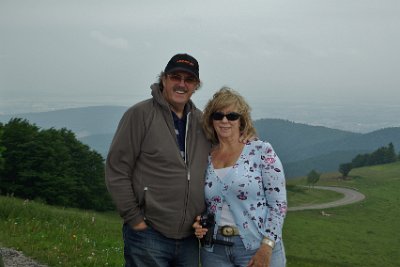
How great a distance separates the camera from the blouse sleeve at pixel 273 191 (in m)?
4.81

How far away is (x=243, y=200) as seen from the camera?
15.8 feet

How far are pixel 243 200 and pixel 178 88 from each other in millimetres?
1456

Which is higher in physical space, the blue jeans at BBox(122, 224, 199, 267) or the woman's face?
the woman's face

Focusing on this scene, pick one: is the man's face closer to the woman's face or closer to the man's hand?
the woman's face

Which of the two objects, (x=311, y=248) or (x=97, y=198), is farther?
(x=97, y=198)

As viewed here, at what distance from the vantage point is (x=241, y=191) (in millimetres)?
4797

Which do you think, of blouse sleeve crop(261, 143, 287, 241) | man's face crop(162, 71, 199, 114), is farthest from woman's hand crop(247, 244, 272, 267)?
man's face crop(162, 71, 199, 114)

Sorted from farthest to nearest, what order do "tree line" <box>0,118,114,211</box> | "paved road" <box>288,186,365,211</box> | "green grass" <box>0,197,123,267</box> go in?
"paved road" <box>288,186,365,211</box> → "tree line" <box>0,118,114,211</box> → "green grass" <box>0,197,123,267</box>

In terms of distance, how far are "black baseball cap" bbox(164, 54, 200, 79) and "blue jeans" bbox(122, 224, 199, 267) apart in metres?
1.82

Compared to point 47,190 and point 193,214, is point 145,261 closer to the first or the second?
point 193,214

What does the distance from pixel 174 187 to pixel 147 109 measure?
908 mm

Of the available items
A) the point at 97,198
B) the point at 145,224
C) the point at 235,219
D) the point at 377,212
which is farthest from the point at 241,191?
the point at 377,212

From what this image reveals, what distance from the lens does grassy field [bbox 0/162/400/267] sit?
10281 millimetres

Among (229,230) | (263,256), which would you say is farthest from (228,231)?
(263,256)
